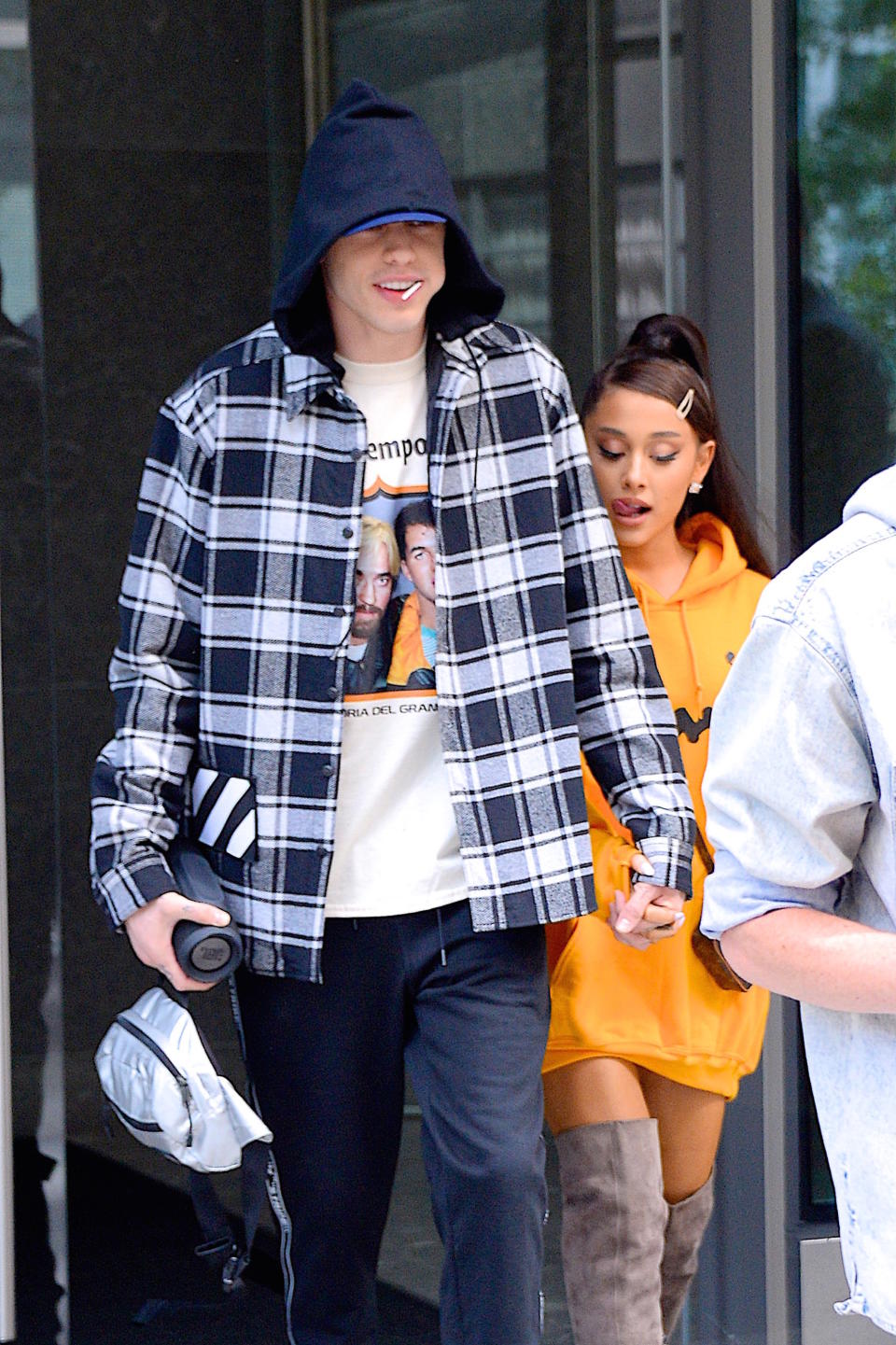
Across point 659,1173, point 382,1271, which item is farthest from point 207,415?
point 382,1271

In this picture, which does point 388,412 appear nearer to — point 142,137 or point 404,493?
point 404,493

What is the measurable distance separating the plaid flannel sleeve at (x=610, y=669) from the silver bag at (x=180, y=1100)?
617mm

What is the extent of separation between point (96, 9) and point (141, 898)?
269 centimetres

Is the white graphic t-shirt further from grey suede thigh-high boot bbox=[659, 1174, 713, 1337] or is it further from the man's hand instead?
grey suede thigh-high boot bbox=[659, 1174, 713, 1337]

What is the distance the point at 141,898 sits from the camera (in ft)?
7.89

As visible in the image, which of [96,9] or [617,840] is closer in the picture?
[617,840]

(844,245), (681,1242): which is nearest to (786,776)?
(681,1242)

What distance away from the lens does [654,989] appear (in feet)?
8.70

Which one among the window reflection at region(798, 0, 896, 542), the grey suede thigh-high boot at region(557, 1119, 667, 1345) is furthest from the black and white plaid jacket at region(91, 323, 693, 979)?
the window reflection at region(798, 0, 896, 542)

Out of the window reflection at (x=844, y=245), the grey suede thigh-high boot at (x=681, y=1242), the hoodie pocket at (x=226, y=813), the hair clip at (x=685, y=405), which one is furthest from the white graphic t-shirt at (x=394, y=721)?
the window reflection at (x=844, y=245)

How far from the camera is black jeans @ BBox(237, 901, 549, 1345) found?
2.38 m

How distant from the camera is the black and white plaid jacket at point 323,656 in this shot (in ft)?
7.98

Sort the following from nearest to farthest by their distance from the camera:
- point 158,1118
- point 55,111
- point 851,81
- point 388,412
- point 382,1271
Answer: point 158,1118 < point 388,412 < point 851,81 < point 382,1271 < point 55,111

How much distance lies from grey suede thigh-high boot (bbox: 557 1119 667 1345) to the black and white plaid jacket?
14.7 inches
